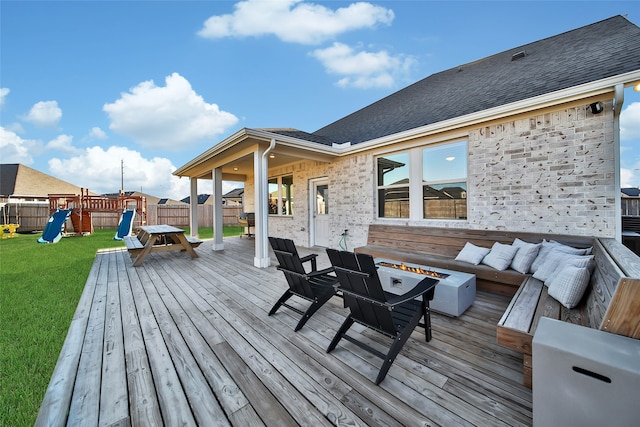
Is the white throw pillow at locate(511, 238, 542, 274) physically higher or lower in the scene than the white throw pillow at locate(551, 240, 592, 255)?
lower

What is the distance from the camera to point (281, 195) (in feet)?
30.1

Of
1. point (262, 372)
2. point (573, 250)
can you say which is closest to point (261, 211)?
point (262, 372)

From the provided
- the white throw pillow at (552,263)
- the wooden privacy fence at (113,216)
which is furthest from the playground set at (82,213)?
Answer: the white throw pillow at (552,263)

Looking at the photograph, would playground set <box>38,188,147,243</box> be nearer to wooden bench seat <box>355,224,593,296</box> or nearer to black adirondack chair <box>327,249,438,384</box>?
wooden bench seat <box>355,224,593,296</box>

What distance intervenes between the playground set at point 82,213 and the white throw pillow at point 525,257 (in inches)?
472

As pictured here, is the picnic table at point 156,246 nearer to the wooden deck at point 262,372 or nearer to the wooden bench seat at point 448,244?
the wooden deck at point 262,372

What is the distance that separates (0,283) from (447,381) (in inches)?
270

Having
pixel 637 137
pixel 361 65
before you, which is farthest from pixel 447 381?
pixel 361 65

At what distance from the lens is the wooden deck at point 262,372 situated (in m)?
1.54

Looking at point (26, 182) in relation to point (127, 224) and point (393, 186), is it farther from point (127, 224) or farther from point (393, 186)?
point (393, 186)

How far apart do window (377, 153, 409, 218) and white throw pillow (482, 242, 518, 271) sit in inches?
77.5

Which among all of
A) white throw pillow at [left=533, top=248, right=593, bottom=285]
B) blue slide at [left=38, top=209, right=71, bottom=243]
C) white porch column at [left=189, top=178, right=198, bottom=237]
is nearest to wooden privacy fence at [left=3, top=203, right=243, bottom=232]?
blue slide at [left=38, top=209, right=71, bottom=243]

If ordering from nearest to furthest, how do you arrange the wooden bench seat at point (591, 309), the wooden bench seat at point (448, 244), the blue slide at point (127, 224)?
1. the wooden bench seat at point (591, 309)
2. the wooden bench seat at point (448, 244)
3. the blue slide at point (127, 224)

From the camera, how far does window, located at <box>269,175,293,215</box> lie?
8875 mm
